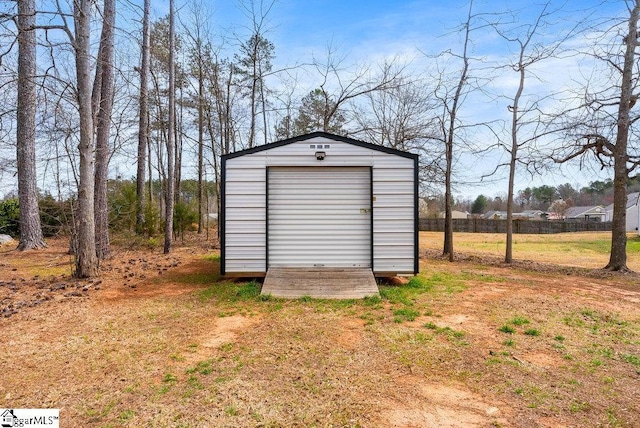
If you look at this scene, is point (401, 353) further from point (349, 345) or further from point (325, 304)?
point (325, 304)

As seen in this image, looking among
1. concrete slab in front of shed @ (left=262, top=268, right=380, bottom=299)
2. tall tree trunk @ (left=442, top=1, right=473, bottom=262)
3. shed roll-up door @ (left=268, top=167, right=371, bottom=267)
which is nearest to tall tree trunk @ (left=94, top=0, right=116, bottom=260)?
shed roll-up door @ (left=268, top=167, right=371, bottom=267)

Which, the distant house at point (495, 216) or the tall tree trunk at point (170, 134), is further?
the distant house at point (495, 216)

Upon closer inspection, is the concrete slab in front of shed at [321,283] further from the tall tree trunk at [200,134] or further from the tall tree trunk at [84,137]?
the tall tree trunk at [200,134]

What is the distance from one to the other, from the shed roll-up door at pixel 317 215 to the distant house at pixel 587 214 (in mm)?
47641

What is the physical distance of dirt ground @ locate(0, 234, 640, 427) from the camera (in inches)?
92.8

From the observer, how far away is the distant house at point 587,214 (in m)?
42.9

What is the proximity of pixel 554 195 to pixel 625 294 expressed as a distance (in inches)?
2428

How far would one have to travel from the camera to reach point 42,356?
3.20m

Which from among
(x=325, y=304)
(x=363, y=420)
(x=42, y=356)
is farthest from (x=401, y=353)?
(x=42, y=356)

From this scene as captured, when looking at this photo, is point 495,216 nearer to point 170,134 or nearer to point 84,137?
point 170,134

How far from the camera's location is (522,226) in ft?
99.0

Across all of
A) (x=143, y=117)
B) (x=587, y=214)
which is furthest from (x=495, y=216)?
(x=143, y=117)

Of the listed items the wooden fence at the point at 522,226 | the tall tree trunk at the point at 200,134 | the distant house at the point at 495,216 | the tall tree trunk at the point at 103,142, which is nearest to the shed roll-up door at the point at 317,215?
the tall tree trunk at the point at 103,142

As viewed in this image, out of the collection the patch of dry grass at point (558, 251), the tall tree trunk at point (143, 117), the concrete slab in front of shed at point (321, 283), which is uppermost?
the tall tree trunk at point (143, 117)
